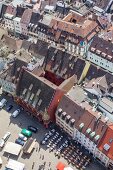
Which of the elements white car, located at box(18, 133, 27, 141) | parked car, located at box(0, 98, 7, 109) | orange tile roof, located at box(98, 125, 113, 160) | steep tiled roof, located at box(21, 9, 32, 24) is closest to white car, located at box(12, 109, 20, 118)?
parked car, located at box(0, 98, 7, 109)

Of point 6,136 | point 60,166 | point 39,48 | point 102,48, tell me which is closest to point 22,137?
point 6,136

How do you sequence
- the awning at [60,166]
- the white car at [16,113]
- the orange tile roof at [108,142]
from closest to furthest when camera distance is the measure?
the orange tile roof at [108,142]
the awning at [60,166]
the white car at [16,113]

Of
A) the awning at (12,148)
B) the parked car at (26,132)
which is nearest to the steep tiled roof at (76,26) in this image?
the parked car at (26,132)

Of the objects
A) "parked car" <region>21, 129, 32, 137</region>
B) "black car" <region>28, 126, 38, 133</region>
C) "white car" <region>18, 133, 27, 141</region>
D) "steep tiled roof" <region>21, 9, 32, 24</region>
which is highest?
"steep tiled roof" <region>21, 9, 32, 24</region>

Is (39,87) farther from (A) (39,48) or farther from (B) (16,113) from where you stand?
(A) (39,48)

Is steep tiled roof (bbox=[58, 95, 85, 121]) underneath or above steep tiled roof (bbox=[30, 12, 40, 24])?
underneath

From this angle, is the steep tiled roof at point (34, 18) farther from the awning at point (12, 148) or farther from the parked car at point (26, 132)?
the awning at point (12, 148)

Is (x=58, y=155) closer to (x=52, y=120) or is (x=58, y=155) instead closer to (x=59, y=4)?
(x=52, y=120)

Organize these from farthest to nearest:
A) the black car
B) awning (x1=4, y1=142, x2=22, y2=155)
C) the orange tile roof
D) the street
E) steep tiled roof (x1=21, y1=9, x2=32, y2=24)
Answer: steep tiled roof (x1=21, y1=9, x2=32, y2=24) < the black car < awning (x1=4, y1=142, x2=22, y2=155) < the street < the orange tile roof

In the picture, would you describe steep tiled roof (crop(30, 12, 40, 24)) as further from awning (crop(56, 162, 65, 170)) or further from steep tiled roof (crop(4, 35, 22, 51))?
awning (crop(56, 162, 65, 170))
